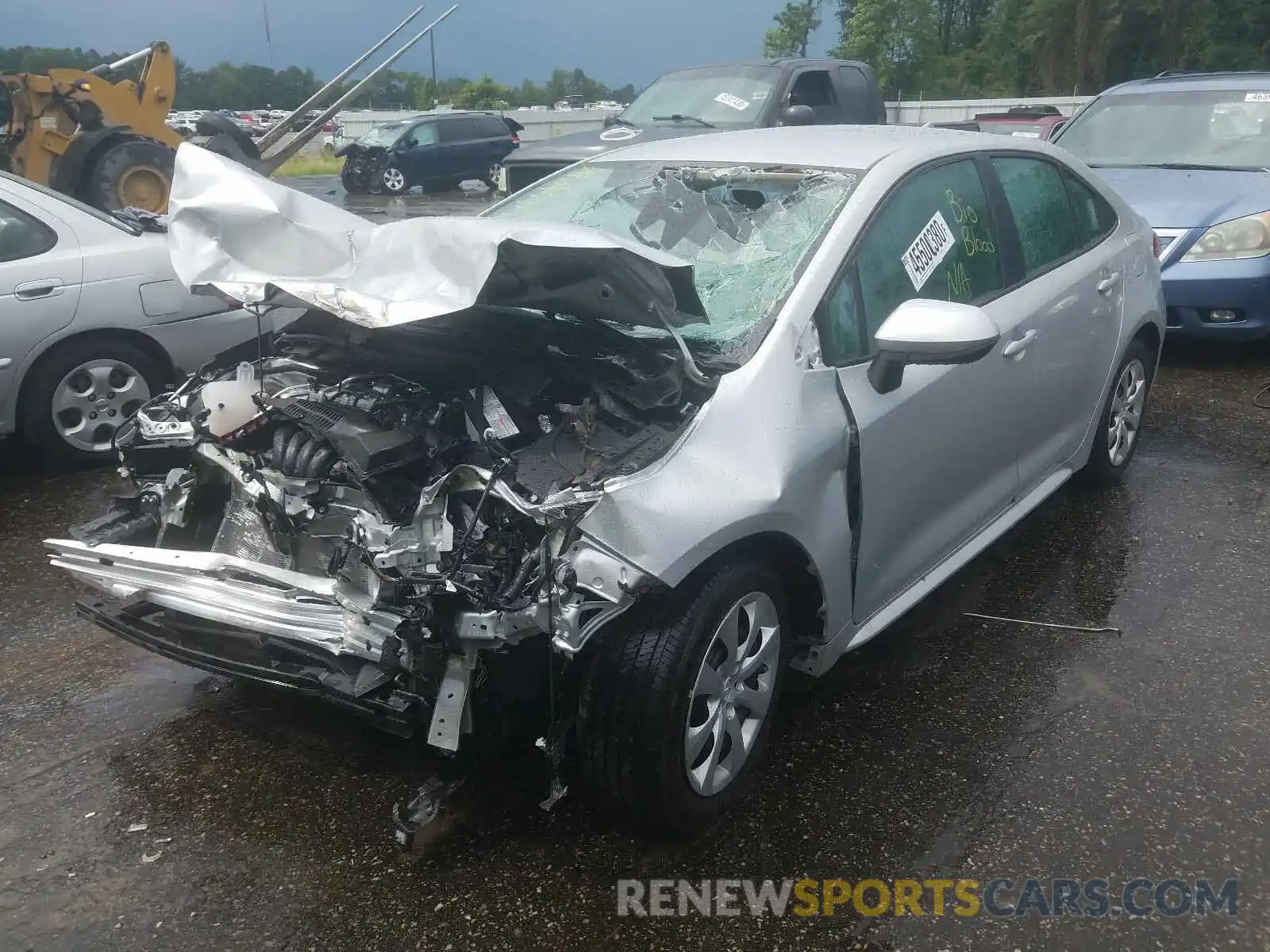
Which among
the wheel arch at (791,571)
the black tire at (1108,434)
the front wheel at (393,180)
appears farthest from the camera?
the front wheel at (393,180)

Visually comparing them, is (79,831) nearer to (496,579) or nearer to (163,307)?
(496,579)

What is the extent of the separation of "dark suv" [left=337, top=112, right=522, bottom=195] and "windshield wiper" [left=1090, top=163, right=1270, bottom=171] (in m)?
15.6

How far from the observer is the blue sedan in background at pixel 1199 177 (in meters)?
6.22

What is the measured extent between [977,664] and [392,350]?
2108mm

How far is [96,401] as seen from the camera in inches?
199

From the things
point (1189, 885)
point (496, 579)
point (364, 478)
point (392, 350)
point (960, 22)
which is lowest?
point (1189, 885)

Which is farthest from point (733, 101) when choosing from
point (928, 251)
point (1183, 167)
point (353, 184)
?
point (353, 184)

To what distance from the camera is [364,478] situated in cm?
244

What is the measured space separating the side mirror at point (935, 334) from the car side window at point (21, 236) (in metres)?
4.15

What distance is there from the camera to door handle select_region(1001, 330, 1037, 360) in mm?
3391

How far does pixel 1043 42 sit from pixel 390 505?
154ft

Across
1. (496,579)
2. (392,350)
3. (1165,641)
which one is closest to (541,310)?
(392,350)

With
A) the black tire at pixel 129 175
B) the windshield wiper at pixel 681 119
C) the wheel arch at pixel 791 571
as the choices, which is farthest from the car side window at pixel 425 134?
the wheel arch at pixel 791 571

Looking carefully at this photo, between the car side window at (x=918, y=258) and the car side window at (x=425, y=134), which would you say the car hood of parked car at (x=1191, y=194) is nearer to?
the car side window at (x=918, y=258)
